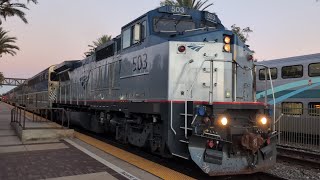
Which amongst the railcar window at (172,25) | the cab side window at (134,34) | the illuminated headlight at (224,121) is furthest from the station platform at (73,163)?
the railcar window at (172,25)

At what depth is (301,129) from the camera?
15.3m

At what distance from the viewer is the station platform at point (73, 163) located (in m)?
7.18

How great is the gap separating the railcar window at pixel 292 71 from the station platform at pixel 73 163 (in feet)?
35.5

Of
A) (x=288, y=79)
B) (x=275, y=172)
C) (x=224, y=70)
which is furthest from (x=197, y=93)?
(x=288, y=79)

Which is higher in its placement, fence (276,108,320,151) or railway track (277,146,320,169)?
fence (276,108,320,151)

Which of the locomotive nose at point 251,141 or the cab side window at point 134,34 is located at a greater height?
the cab side window at point 134,34

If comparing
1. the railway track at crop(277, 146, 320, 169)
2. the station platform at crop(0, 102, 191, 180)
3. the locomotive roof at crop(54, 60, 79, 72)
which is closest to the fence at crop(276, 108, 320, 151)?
the railway track at crop(277, 146, 320, 169)

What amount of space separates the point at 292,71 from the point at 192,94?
37.6 feet

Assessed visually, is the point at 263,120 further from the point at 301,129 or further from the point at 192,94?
the point at 301,129

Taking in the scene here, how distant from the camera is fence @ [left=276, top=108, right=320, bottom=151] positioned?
14.7 meters

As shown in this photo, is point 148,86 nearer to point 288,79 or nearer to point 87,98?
point 87,98

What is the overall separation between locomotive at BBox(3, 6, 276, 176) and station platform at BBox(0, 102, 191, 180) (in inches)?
21.7

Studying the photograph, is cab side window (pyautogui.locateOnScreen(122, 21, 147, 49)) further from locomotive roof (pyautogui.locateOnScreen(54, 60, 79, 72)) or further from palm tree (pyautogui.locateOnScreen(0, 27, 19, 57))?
palm tree (pyautogui.locateOnScreen(0, 27, 19, 57))

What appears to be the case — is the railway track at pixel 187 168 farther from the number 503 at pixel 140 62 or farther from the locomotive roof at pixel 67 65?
the locomotive roof at pixel 67 65
